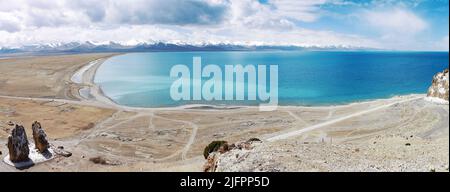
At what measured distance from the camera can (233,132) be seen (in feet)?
203

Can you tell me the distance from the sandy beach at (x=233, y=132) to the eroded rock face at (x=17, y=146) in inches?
57.2

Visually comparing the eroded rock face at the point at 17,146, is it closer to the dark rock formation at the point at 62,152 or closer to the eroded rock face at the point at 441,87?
the dark rock formation at the point at 62,152

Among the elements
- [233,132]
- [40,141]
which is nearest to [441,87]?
[233,132]

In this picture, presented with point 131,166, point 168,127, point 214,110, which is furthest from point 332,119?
point 131,166

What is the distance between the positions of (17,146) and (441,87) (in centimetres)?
8324

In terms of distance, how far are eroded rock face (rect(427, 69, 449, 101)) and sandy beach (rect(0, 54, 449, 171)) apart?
11.0 ft

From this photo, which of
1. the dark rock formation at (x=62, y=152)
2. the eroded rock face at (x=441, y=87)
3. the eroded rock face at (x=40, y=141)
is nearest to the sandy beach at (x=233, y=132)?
the dark rock formation at (x=62, y=152)

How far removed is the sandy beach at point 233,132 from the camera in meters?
28.1

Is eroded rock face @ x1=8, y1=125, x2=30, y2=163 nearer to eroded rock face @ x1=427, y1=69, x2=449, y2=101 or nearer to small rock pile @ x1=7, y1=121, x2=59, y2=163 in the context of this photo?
small rock pile @ x1=7, y1=121, x2=59, y2=163

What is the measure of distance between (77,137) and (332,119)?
45.4 m

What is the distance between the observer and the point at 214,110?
78.2m

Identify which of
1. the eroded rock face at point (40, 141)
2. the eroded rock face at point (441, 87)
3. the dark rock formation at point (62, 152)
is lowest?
the dark rock formation at point (62, 152)

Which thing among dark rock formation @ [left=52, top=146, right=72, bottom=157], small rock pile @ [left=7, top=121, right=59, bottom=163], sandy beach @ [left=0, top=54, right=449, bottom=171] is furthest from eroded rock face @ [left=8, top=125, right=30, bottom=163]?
dark rock formation @ [left=52, top=146, right=72, bottom=157]
